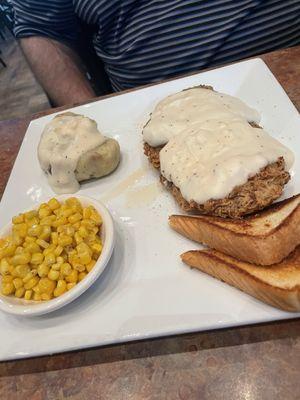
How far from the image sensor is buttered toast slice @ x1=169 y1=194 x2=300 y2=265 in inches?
49.1

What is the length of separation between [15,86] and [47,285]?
6.68 metres

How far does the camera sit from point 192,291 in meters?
1.31

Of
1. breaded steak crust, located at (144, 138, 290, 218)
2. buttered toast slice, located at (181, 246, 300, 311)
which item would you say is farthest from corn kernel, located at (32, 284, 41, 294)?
breaded steak crust, located at (144, 138, 290, 218)

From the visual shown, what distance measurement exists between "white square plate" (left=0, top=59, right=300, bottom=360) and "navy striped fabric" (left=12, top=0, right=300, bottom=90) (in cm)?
22

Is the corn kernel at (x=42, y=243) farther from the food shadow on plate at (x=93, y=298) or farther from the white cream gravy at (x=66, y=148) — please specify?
the white cream gravy at (x=66, y=148)

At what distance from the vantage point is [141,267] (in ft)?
4.82

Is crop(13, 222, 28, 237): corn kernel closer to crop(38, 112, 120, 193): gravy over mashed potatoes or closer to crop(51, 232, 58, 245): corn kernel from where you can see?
crop(51, 232, 58, 245): corn kernel

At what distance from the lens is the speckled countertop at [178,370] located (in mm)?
1105

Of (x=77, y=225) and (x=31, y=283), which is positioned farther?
(x=77, y=225)

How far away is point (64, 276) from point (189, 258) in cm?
46

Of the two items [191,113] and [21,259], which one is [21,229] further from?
[191,113]

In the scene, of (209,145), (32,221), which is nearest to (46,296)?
(32,221)

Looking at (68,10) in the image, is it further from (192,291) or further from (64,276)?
(192,291)

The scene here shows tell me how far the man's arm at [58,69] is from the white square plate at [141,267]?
753mm
